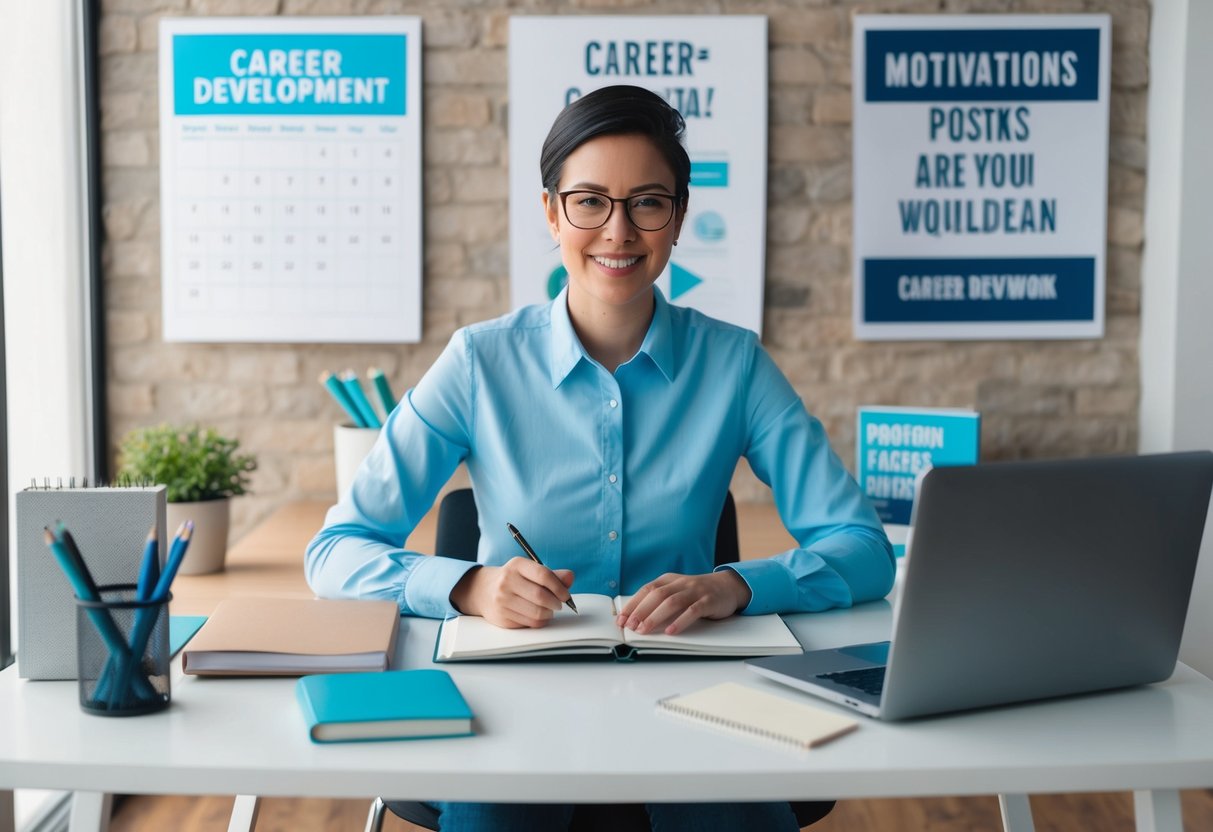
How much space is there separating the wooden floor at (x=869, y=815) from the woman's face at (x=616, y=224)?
1.43 m

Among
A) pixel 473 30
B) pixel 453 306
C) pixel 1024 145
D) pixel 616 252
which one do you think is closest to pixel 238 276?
pixel 453 306

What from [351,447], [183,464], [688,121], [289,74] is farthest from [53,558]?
[688,121]

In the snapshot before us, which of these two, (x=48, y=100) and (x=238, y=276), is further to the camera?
(x=238, y=276)

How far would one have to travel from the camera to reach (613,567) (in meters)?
1.68

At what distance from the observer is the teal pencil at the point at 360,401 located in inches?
101

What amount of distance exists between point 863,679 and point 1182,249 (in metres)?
1.99

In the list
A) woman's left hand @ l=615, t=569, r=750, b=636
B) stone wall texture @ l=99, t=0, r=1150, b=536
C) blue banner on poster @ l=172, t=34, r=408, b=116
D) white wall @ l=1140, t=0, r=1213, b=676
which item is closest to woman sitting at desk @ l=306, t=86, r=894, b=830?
woman's left hand @ l=615, t=569, r=750, b=636

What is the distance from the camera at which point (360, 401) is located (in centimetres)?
259

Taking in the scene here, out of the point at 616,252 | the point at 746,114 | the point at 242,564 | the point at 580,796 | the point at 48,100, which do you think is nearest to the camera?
the point at 580,796

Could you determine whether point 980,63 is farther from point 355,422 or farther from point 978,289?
point 355,422

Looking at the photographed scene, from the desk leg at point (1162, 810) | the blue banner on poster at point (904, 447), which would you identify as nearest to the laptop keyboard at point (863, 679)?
the desk leg at point (1162, 810)

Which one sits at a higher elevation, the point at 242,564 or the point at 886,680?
the point at 886,680

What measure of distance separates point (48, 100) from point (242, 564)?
3.81 feet

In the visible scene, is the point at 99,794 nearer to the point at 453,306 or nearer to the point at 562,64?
the point at 453,306
